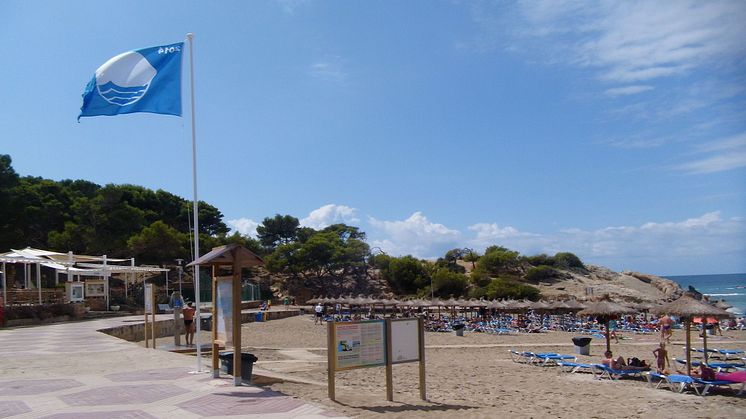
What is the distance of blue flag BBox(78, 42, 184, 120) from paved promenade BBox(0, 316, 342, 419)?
4.89 meters

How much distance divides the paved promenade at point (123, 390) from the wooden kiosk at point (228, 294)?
1.91 ft

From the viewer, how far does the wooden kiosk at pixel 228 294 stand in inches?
364

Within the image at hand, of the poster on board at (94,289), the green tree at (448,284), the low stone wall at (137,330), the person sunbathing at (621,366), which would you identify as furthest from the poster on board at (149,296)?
the green tree at (448,284)

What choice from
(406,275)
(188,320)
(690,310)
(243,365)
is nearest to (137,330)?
(188,320)

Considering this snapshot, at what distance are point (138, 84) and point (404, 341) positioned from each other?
7085 millimetres

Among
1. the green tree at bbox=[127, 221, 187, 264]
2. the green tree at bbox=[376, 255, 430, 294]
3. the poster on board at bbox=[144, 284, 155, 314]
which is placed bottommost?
the green tree at bbox=[376, 255, 430, 294]

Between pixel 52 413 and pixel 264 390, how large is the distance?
113 inches

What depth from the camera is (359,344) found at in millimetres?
8883

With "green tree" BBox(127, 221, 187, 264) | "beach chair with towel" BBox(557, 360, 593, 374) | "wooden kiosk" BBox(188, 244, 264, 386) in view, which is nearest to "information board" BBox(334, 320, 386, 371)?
"wooden kiosk" BBox(188, 244, 264, 386)

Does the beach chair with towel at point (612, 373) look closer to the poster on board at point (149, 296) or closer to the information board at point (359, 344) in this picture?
the information board at point (359, 344)

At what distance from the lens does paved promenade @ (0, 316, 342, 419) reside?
289 inches

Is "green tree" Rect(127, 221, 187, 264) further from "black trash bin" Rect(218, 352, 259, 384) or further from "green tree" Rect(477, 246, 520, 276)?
"black trash bin" Rect(218, 352, 259, 384)

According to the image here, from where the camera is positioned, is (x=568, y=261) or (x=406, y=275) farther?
(x=568, y=261)

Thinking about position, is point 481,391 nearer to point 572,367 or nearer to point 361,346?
point 361,346
